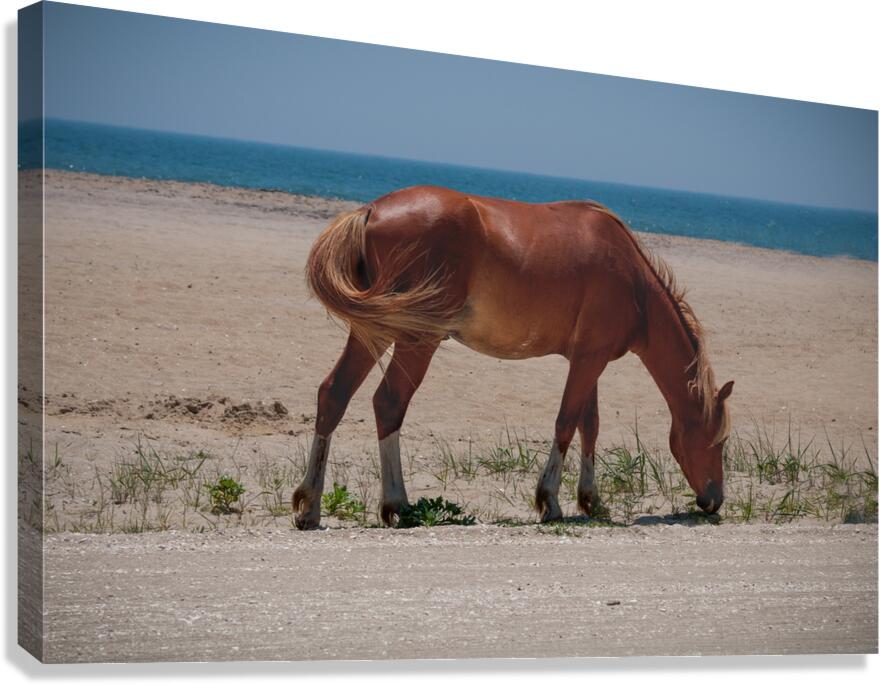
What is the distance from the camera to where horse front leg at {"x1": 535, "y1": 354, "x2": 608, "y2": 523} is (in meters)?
6.23

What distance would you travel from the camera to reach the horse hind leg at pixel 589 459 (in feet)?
21.2

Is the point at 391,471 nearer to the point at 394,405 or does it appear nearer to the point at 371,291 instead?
the point at 394,405

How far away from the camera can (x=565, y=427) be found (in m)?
6.23

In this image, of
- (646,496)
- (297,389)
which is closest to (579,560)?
(646,496)

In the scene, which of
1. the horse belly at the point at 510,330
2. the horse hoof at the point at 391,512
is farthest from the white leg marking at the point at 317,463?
the horse belly at the point at 510,330

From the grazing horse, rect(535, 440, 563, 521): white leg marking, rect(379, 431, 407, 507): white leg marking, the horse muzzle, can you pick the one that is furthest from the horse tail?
the horse muzzle

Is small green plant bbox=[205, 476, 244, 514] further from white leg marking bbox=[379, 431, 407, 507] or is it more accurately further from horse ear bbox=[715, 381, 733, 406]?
horse ear bbox=[715, 381, 733, 406]

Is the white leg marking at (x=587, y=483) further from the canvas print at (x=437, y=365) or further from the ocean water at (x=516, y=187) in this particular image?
the ocean water at (x=516, y=187)

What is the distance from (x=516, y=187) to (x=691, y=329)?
146 cm

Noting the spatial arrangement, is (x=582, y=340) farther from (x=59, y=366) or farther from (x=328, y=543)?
(x=59, y=366)

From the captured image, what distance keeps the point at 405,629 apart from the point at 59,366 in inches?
89.8

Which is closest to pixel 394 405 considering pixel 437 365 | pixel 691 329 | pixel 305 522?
pixel 305 522

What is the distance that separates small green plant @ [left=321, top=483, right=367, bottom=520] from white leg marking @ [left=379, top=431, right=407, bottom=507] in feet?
0.60

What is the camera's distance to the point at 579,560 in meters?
6.01
